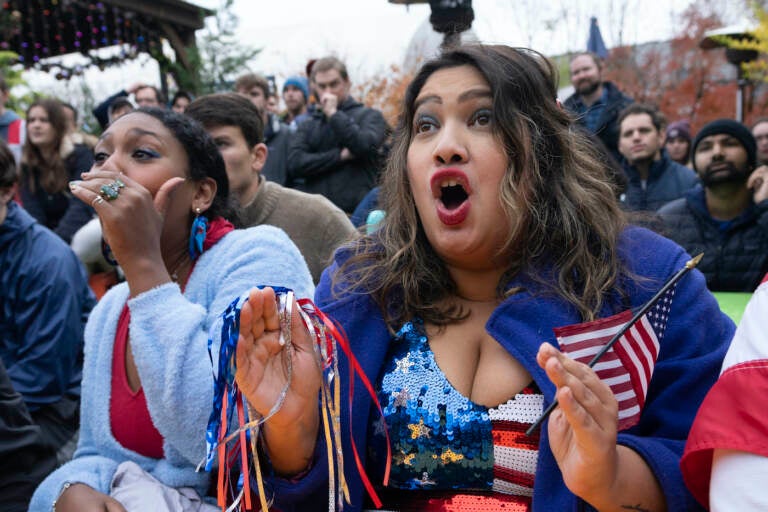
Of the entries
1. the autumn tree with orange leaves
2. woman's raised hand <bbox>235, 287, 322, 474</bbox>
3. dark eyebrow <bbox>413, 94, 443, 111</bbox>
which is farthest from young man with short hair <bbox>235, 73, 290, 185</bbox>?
the autumn tree with orange leaves

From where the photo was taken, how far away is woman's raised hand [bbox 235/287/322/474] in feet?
5.44

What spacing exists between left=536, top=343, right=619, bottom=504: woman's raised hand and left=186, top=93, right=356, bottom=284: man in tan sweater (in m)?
2.34

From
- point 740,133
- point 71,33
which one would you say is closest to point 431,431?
point 740,133

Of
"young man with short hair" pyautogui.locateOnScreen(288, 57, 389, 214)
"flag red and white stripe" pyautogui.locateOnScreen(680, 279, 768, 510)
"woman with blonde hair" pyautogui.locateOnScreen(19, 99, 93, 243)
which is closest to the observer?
"flag red and white stripe" pyautogui.locateOnScreen(680, 279, 768, 510)

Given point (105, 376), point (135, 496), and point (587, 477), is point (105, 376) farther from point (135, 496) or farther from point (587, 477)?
point (587, 477)

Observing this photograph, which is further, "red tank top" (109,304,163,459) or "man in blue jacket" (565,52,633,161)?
"man in blue jacket" (565,52,633,161)

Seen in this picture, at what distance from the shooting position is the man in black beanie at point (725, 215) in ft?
14.7

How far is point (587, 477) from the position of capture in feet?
4.76

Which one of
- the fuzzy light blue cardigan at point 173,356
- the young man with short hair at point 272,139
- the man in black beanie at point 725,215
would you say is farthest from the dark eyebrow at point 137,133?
the man in black beanie at point 725,215

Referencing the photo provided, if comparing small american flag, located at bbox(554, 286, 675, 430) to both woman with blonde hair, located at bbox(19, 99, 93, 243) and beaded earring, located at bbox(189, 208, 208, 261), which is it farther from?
woman with blonde hair, located at bbox(19, 99, 93, 243)

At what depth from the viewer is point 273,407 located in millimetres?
1700

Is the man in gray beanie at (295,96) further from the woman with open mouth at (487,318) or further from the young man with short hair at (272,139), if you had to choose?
the woman with open mouth at (487,318)

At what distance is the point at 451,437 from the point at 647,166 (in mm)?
4509

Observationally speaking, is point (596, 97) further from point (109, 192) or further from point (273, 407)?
point (273, 407)
